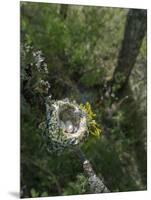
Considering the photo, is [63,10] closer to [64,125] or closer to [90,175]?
[64,125]

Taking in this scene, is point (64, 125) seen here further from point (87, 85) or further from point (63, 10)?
point (63, 10)

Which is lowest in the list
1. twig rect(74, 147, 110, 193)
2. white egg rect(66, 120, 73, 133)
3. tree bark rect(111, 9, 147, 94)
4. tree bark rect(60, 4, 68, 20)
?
twig rect(74, 147, 110, 193)

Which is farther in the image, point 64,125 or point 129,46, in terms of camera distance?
point 129,46

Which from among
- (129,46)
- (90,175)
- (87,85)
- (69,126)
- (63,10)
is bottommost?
(90,175)

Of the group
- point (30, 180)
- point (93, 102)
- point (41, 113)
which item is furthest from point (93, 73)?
point (30, 180)

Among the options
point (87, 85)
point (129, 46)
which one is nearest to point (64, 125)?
point (87, 85)

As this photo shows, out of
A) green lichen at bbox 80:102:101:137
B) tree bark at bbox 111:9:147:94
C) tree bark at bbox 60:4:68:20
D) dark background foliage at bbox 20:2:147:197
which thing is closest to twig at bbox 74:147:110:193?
dark background foliage at bbox 20:2:147:197

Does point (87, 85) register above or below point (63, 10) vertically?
below

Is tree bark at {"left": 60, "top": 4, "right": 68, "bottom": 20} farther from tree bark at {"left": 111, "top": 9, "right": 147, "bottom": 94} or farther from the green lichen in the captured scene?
the green lichen

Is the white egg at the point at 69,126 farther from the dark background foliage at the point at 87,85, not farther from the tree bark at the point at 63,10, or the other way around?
the tree bark at the point at 63,10
